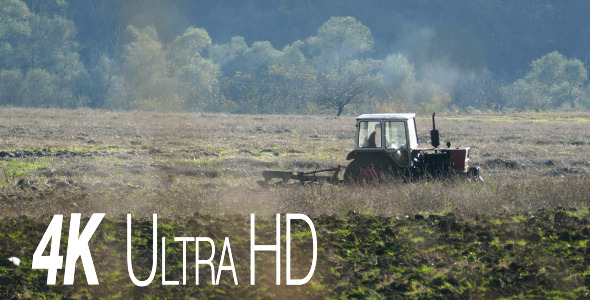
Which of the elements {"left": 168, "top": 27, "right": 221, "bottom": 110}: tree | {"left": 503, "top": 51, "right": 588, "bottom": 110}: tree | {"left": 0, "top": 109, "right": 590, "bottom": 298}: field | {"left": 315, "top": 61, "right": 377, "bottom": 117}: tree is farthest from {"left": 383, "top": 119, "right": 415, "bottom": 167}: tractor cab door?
{"left": 503, "top": 51, "right": 588, "bottom": 110}: tree

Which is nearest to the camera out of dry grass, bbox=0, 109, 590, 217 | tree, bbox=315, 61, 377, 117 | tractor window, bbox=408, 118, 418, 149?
dry grass, bbox=0, 109, 590, 217

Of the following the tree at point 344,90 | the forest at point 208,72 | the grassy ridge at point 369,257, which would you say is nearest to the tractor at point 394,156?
the grassy ridge at point 369,257

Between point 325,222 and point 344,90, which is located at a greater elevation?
point 344,90

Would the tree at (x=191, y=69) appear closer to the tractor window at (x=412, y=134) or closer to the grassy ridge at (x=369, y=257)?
the tractor window at (x=412, y=134)

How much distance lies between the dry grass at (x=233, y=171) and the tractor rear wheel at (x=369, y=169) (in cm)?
44

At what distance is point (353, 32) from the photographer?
84375 mm

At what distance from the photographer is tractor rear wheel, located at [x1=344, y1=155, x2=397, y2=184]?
1384 centimetres

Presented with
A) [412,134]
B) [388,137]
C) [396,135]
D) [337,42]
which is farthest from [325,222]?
[337,42]

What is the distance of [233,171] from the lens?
19.2 m

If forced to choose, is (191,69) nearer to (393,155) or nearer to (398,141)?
(398,141)

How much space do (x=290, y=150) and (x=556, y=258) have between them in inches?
667

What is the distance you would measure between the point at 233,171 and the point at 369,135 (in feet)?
19.7

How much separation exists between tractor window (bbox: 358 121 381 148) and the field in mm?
1131

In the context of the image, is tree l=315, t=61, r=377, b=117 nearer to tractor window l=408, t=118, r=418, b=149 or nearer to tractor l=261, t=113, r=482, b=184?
tractor window l=408, t=118, r=418, b=149
